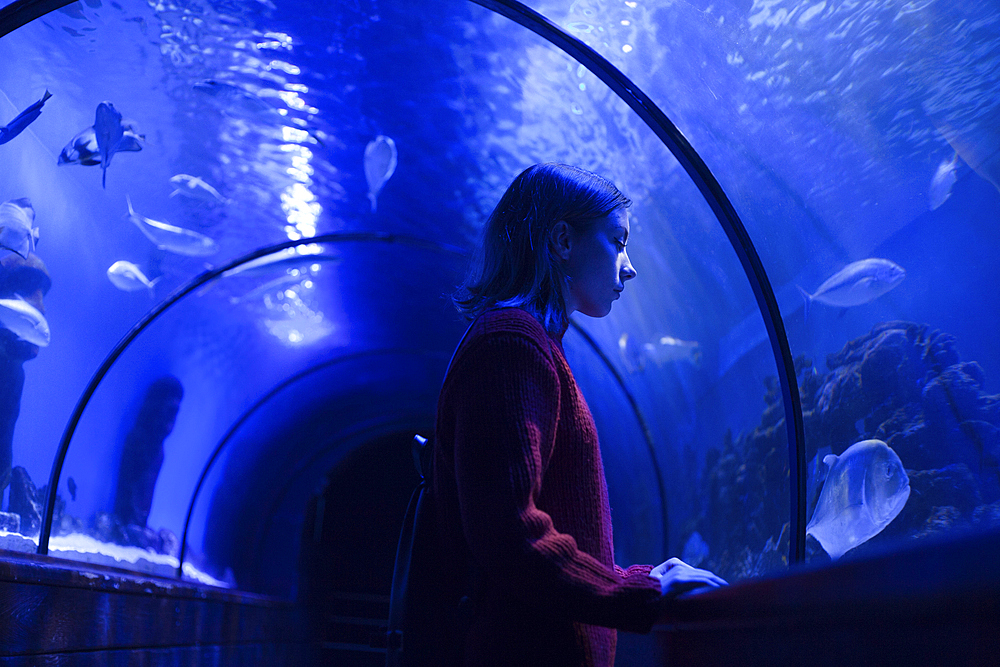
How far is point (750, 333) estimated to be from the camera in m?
5.45

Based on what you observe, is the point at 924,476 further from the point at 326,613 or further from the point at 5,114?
the point at 326,613

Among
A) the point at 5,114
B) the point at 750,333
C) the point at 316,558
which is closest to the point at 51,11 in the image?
the point at 5,114

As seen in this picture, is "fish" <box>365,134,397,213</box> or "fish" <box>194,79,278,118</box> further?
"fish" <box>365,134,397,213</box>

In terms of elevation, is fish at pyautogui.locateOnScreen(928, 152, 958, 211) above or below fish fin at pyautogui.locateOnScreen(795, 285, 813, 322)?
above

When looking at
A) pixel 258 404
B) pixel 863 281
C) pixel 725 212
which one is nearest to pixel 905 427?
pixel 863 281

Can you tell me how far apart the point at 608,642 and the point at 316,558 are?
13.5 metres

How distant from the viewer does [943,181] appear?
3787mm

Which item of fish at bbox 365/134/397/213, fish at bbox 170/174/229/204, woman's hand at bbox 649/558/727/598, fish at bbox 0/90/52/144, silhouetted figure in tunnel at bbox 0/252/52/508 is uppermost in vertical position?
fish at bbox 365/134/397/213

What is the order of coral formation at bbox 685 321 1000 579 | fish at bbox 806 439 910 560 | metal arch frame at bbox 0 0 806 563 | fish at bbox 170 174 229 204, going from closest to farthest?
coral formation at bbox 685 321 1000 579
fish at bbox 806 439 910 560
metal arch frame at bbox 0 0 806 563
fish at bbox 170 174 229 204

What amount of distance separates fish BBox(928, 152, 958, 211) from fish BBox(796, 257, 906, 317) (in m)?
0.38

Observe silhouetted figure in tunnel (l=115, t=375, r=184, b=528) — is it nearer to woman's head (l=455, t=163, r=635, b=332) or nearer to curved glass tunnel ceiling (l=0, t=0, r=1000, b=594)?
curved glass tunnel ceiling (l=0, t=0, r=1000, b=594)

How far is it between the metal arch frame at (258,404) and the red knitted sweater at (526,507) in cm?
883

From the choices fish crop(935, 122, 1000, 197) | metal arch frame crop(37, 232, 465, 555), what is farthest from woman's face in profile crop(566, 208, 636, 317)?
metal arch frame crop(37, 232, 465, 555)

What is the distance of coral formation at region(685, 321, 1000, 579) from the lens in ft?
11.4
